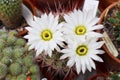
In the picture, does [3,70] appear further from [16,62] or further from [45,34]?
[45,34]

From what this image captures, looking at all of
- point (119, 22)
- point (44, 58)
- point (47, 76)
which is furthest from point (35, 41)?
point (119, 22)

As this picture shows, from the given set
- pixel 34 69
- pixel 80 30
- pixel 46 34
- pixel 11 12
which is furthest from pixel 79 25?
pixel 11 12

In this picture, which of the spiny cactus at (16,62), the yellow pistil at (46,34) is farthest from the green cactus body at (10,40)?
the yellow pistil at (46,34)

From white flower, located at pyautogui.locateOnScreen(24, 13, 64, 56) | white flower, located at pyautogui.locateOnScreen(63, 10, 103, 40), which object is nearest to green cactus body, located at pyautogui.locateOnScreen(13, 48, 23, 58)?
white flower, located at pyautogui.locateOnScreen(24, 13, 64, 56)

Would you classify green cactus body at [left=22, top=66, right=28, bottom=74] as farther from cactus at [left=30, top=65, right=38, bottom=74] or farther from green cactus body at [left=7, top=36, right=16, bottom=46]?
green cactus body at [left=7, top=36, right=16, bottom=46]

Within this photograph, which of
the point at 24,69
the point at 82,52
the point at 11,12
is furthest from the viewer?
the point at 11,12

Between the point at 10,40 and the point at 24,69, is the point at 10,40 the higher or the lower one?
the higher one
